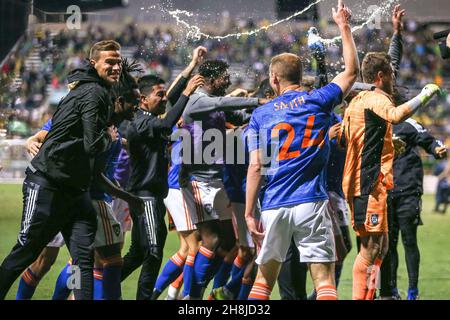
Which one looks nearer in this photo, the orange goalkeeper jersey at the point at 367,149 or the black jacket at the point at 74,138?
the black jacket at the point at 74,138

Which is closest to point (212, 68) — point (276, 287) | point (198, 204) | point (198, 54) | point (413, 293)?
point (198, 54)

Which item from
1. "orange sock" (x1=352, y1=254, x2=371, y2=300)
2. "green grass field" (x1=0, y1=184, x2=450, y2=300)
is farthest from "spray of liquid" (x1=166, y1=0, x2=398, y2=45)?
"green grass field" (x1=0, y1=184, x2=450, y2=300)

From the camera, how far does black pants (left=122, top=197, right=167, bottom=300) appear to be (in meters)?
7.11

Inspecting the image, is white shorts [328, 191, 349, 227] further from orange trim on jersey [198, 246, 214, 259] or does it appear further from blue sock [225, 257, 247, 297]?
orange trim on jersey [198, 246, 214, 259]

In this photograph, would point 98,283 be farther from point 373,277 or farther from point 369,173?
point 369,173

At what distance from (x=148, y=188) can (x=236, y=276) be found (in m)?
1.21

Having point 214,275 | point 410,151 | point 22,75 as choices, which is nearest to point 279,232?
point 214,275

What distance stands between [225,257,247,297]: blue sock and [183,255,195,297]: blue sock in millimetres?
417

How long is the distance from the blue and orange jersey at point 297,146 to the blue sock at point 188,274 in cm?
154

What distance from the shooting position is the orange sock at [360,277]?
22.5 feet

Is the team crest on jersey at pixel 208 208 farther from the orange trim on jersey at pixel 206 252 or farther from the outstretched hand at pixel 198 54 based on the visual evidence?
the outstretched hand at pixel 198 54

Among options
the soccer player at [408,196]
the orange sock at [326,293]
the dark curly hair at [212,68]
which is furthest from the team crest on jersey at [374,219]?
the dark curly hair at [212,68]

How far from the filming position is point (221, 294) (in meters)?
7.86
